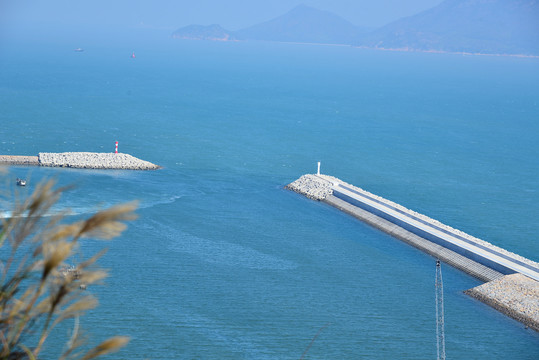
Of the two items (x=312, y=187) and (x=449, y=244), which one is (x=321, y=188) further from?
(x=449, y=244)

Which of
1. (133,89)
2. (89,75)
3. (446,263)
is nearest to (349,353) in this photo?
(446,263)

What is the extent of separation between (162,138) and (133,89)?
3350cm

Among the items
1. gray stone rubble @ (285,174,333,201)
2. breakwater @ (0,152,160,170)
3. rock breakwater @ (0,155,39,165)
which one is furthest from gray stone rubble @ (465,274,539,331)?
rock breakwater @ (0,155,39,165)

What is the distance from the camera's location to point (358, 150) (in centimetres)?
5241

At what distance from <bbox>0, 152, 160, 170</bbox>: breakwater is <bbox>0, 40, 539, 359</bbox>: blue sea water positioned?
3.54ft

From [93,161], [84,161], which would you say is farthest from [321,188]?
[84,161]

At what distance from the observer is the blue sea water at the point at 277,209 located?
70.5 feet

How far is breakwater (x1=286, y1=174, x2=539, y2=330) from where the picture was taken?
24.5 metres

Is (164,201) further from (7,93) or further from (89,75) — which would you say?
(89,75)

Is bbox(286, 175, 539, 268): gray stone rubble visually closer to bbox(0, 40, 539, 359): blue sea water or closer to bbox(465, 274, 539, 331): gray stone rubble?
bbox(0, 40, 539, 359): blue sea water

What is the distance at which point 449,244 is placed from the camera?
2981 cm

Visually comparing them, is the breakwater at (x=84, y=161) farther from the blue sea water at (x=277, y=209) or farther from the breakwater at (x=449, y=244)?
the breakwater at (x=449, y=244)

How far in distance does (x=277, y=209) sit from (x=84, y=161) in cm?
1247

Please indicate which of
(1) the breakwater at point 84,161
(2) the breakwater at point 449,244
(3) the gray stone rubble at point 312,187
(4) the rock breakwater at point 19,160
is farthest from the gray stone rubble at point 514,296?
(4) the rock breakwater at point 19,160
